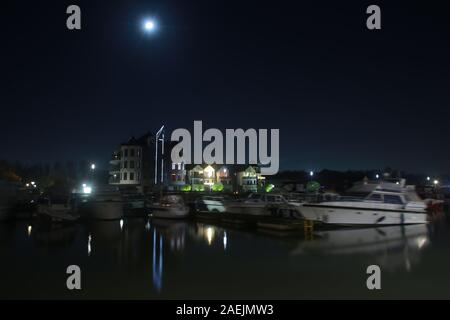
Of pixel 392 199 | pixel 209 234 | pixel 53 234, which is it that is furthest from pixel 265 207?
pixel 53 234

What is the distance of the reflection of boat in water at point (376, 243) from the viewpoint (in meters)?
17.1

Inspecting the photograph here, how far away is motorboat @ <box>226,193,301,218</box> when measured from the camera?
33219mm

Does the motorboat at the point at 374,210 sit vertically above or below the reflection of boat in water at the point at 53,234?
above

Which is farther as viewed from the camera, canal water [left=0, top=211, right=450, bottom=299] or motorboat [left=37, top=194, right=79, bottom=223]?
motorboat [left=37, top=194, right=79, bottom=223]

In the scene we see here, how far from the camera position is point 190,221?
3228 cm

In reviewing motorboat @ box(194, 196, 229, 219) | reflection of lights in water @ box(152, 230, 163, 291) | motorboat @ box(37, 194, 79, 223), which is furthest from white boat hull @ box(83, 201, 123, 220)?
reflection of lights in water @ box(152, 230, 163, 291)

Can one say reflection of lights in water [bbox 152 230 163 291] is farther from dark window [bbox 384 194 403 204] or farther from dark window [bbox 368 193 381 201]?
dark window [bbox 384 194 403 204]

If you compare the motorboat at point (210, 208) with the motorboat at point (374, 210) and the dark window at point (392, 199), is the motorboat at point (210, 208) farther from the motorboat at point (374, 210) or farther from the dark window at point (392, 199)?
the dark window at point (392, 199)

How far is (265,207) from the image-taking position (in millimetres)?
33969

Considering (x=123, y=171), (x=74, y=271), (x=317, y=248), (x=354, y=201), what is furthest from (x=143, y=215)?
(x=123, y=171)

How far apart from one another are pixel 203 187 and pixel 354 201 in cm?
5218

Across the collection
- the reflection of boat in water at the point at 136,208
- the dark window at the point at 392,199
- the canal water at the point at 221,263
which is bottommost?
the reflection of boat in water at the point at 136,208

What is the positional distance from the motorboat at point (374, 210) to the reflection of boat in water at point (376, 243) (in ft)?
3.65

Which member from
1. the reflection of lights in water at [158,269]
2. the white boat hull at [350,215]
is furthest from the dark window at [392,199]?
the reflection of lights in water at [158,269]
